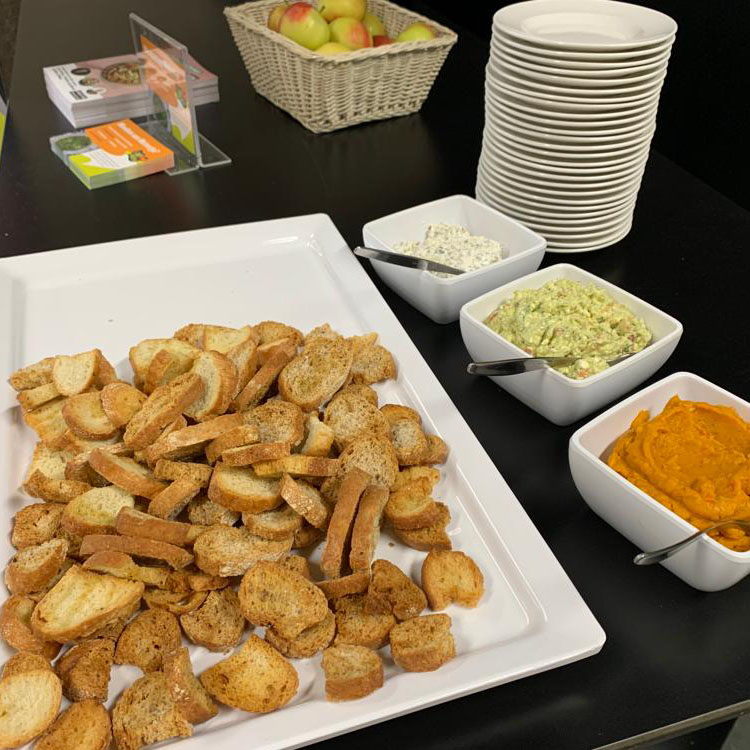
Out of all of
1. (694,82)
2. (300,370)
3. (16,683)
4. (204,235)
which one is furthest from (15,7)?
(16,683)

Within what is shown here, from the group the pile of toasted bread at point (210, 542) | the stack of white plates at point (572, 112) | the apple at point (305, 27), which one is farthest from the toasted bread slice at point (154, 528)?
the apple at point (305, 27)

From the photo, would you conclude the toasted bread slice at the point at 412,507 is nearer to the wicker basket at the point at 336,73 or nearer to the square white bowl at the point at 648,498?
the square white bowl at the point at 648,498

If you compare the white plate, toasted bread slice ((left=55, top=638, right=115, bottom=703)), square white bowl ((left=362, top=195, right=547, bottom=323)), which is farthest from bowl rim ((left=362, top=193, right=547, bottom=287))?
toasted bread slice ((left=55, top=638, right=115, bottom=703))

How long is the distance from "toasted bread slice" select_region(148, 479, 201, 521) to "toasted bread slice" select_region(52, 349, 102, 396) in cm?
35

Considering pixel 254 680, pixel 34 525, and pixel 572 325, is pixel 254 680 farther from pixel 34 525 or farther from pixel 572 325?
pixel 572 325

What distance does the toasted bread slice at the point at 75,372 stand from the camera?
1510mm

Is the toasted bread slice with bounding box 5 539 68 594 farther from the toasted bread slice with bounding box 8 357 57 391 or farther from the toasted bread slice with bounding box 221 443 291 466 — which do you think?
the toasted bread slice with bounding box 8 357 57 391

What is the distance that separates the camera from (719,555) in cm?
113

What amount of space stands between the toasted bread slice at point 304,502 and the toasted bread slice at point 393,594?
12 cm

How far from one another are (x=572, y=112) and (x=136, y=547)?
4.21 ft

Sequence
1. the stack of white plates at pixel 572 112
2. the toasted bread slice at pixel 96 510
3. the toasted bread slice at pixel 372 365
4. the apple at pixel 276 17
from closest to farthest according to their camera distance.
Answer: the toasted bread slice at pixel 96 510
the toasted bread slice at pixel 372 365
the stack of white plates at pixel 572 112
the apple at pixel 276 17

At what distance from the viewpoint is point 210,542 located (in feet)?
4.01

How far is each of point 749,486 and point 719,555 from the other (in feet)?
0.47

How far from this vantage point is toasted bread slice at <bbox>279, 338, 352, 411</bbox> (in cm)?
150
